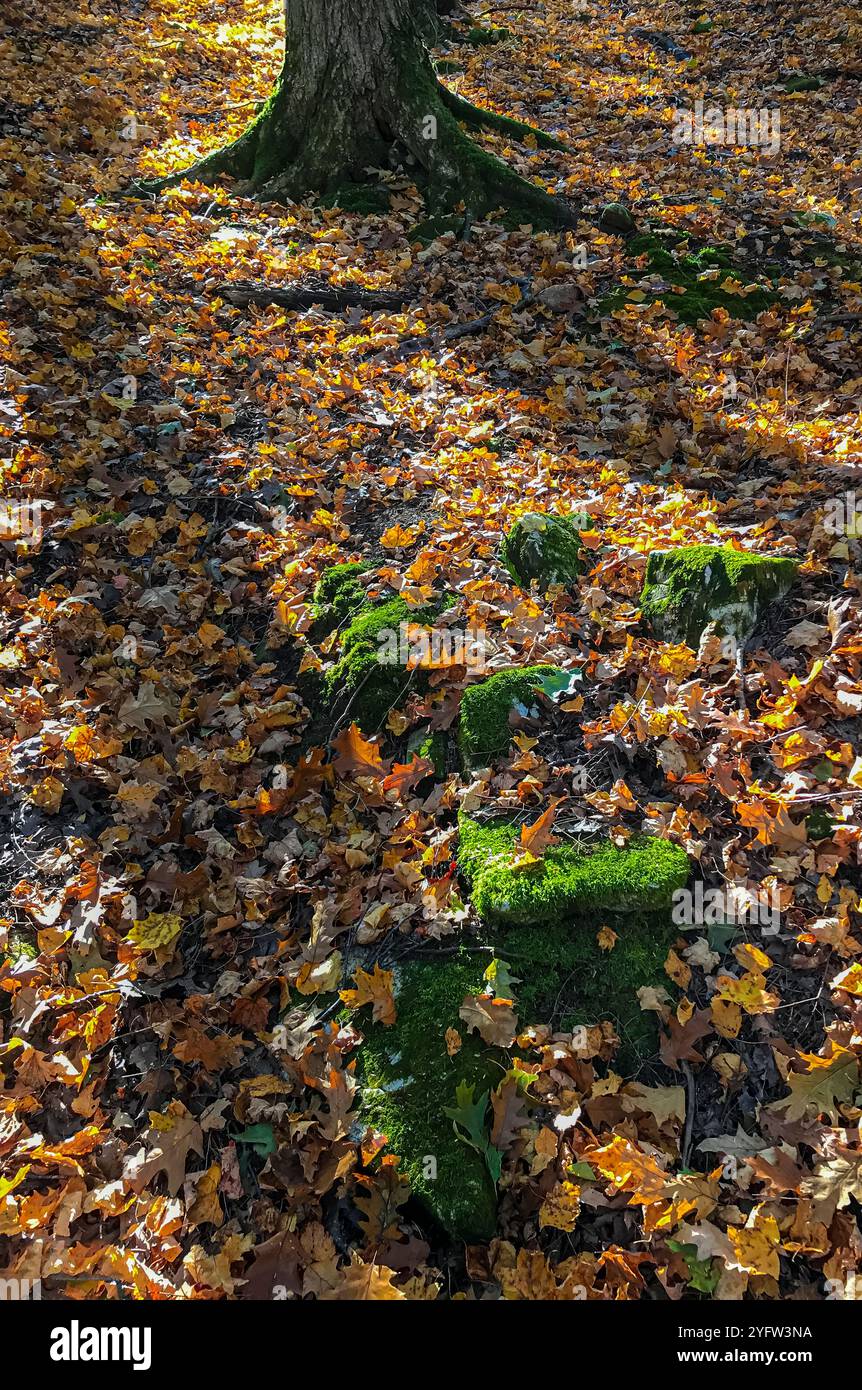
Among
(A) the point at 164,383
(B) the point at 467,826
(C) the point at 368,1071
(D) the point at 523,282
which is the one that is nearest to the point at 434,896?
(B) the point at 467,826

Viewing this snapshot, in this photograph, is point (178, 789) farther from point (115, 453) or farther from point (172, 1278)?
point (115, 453)

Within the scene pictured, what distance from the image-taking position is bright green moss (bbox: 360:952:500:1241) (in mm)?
2600

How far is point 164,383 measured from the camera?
6.07 meters

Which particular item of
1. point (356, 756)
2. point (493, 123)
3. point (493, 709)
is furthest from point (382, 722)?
→ point (493, 123)

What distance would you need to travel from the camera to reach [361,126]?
25.8ft

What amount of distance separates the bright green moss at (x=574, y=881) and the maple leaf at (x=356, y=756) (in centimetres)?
77

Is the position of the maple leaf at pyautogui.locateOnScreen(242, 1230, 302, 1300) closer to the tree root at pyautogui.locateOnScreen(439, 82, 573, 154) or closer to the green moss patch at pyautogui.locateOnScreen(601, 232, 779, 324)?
the green moss patch at pyautogui.locateOnScreen(601, 232, 779, 324)

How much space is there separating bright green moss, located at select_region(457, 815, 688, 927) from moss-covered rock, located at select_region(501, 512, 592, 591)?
1.75 meters

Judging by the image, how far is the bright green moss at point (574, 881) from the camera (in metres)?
3.11

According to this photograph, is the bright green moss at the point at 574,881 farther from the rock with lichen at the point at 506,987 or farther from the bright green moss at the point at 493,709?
the bright green moss at the point at 493,709

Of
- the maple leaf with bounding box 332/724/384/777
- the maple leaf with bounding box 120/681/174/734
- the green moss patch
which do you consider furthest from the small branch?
the maple leaf with bounding box 332/724/384/777

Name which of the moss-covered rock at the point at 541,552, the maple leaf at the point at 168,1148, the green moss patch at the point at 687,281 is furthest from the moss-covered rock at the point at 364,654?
the green moss patch at the point at 687,281

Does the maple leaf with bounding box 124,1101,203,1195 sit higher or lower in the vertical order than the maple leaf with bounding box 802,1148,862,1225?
lower

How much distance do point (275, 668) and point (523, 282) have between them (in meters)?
4.59
